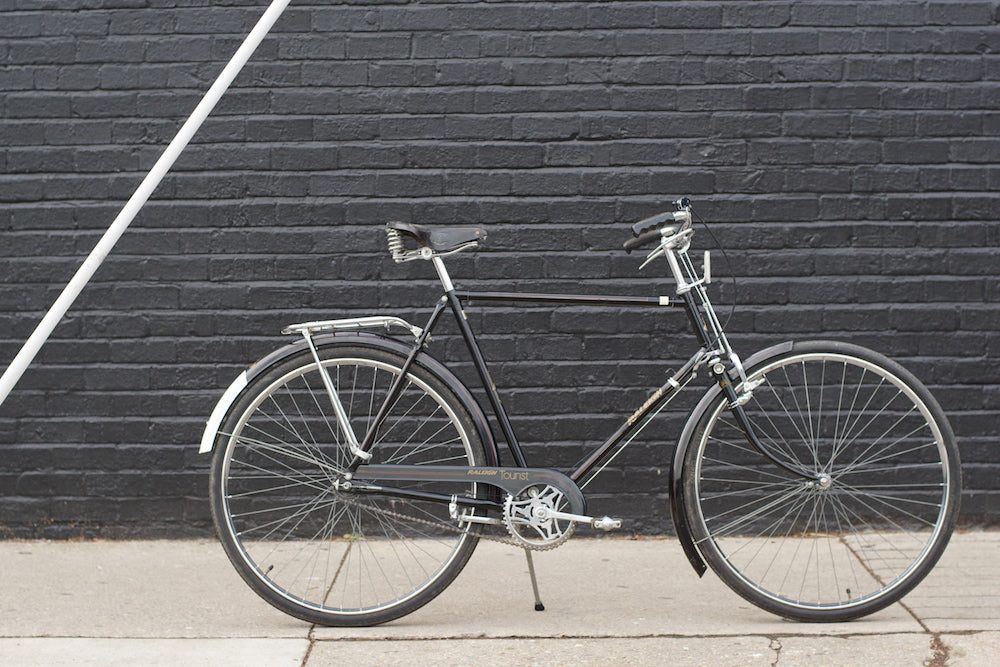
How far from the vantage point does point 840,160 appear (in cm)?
463

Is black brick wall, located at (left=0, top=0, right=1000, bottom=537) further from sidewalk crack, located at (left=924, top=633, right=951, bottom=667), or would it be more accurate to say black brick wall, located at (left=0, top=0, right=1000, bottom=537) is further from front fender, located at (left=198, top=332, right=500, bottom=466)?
sidewalk crack, located at (left=924, top=633, right=951, bottom=667)

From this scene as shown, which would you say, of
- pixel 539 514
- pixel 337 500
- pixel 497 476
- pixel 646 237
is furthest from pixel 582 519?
pixel 646 237

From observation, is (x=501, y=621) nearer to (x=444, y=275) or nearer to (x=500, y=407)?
Answer: (x=500, y=407)

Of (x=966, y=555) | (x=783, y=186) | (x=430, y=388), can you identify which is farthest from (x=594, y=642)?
(x=783, y=186)

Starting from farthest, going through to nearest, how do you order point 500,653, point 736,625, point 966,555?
point 966,555
point 736,625
point 500,653

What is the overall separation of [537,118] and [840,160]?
4.10 ft

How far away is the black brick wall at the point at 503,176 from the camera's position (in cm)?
461

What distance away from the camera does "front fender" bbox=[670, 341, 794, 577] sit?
145 inches

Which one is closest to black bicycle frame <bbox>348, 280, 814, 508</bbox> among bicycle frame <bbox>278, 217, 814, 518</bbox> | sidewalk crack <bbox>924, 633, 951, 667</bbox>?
bicycle frame <bbox>278, 217, 814, 518</bbox>

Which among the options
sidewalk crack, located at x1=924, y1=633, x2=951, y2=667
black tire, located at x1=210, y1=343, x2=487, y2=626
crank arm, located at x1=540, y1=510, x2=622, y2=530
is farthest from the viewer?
black tire, located at x1=210, y1=343, x2=487, y2=626

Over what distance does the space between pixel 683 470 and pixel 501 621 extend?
2.56ft

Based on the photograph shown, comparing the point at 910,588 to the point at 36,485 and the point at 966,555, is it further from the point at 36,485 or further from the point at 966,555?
the point at 36,485

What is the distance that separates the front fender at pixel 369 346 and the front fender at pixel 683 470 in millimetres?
587

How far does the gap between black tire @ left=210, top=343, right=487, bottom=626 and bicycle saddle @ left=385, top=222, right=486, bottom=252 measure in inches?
15.1
